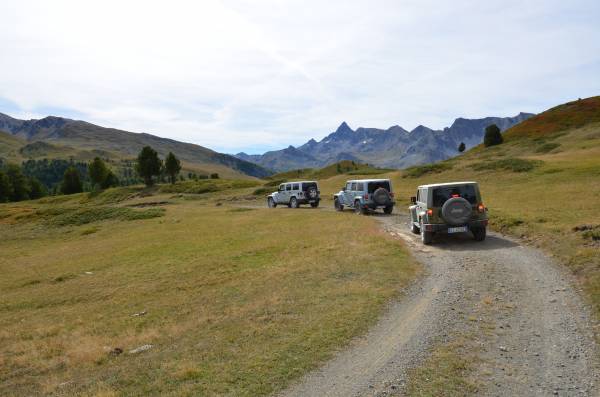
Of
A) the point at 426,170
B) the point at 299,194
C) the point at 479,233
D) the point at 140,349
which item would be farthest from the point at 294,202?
the point at 140,349

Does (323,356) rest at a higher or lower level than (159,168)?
lower

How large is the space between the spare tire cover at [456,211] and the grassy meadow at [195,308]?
99.1 inches

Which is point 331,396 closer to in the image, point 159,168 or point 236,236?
point 236,236

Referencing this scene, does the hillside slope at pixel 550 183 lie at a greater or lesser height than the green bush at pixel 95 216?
greater

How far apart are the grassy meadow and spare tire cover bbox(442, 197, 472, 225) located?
2517 mm

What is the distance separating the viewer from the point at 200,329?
34.5 feet

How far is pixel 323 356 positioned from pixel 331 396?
1.42 m

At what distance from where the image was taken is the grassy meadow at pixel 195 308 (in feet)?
26.0

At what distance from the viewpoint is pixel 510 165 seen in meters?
52.7

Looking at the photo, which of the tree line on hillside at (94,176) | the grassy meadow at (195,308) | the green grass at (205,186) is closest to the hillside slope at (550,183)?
the grassy meadow at (195,308)

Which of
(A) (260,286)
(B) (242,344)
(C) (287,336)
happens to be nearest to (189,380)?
(B) (242,344)

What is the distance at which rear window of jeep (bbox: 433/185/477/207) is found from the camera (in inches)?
722

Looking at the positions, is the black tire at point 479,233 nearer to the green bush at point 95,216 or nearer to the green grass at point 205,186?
the green bush at point 95,216

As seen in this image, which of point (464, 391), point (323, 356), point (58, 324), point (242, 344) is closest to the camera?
point (464, 391)
